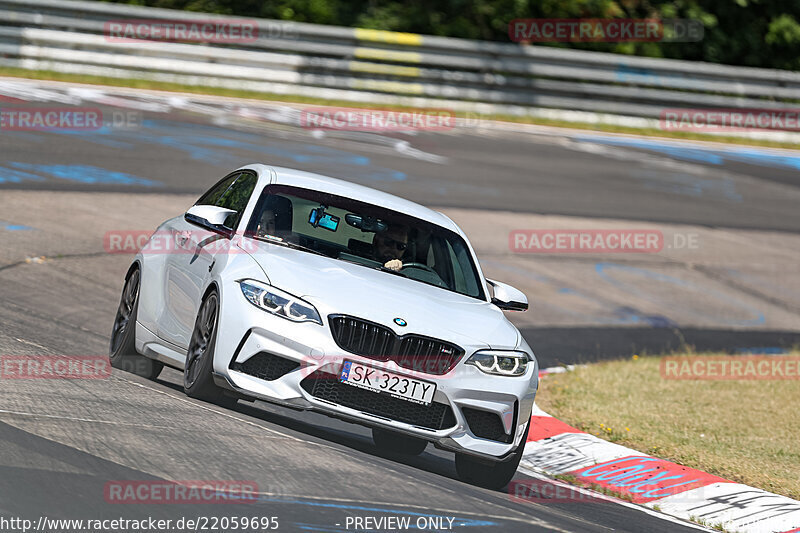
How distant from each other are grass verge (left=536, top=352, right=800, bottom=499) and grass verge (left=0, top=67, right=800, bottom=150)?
10.9 m

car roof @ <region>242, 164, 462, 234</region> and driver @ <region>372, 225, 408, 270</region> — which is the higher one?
car roof @ <region>242, 164, 462, 234</region>

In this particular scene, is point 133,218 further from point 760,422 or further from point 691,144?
point 691,144

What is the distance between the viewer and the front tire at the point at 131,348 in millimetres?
8664

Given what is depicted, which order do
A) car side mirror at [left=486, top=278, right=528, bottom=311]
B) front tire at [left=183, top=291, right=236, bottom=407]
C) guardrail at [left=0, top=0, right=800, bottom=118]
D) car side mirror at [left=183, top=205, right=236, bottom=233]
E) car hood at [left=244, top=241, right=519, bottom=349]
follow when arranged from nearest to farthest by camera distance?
car hood at [left=244, top=241, right=519, bottom=349]
front tire at [left=183, top=291, right=236, bottom=407]
car side mirror at [left=183, top=205, right=236, bottom=233]
car side mirror at [left=486, top=278, right=528, bottom=311]
guardrail at [left=0, top=0, right=800, bottom=118]

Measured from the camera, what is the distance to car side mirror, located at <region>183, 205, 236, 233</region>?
787 centimetres

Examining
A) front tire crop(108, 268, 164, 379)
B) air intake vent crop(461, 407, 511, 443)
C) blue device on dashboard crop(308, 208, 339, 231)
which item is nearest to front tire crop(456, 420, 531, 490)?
air intake vent crop(461, 407, 511, 443)

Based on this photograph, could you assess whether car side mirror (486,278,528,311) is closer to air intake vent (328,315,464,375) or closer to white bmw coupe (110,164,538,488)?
white bmw coupe (110,164,538,488)

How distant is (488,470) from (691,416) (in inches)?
159

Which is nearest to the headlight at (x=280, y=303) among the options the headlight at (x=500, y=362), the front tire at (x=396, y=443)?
the headlight at (x=500, y=362)

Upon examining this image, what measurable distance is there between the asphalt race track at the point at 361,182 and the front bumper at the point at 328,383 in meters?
0.27

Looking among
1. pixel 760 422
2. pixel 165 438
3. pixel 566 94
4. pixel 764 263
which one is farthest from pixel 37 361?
pixel 566 94

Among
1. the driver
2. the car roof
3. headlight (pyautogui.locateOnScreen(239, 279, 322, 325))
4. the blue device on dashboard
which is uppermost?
the car roof

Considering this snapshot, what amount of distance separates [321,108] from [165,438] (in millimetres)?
16066

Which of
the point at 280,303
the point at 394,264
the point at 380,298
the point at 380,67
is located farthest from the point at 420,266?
the point at 380,67
